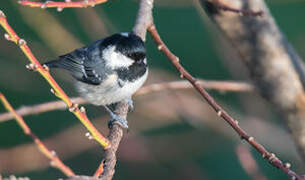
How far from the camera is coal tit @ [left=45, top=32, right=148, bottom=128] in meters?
2.07

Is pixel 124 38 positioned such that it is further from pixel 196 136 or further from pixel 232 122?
pixel 196 136

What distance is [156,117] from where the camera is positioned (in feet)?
9.55

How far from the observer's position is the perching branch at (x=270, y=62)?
191 cm

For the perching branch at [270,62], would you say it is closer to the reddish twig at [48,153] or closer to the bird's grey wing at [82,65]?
the bird's grey wing at [82,65]

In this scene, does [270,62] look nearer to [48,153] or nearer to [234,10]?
[234,10]

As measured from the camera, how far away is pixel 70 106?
1125 mm

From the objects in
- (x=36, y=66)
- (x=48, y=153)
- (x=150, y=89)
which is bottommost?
(x=150, y=89)

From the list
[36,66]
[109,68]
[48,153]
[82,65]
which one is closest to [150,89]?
[109,68]

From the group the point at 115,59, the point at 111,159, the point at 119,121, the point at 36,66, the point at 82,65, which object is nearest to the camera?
the point at 36,66

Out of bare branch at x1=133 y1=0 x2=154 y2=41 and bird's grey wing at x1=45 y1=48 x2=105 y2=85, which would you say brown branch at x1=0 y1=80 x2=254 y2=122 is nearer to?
bird's grey wing at x1=45 y1=48 x2=105 y2=85

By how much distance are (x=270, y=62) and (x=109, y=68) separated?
32.0 inches

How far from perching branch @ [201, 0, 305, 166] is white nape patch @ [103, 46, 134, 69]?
0.49 m

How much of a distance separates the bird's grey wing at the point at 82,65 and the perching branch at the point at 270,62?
674 mm

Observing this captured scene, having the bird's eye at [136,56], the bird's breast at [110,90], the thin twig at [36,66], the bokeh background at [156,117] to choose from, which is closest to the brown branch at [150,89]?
the bird's breast at [110,90]
